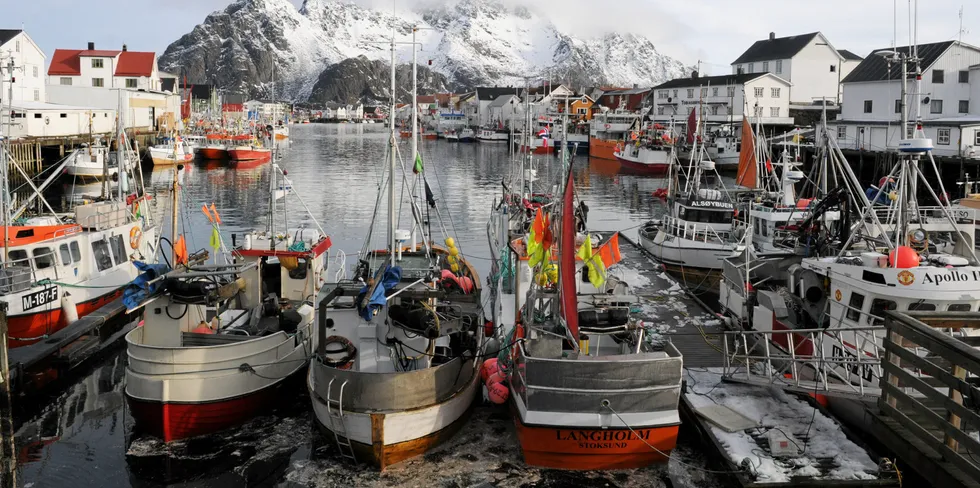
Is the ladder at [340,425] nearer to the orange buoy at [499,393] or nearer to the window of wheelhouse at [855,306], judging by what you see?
the orange buoy at [499,393]

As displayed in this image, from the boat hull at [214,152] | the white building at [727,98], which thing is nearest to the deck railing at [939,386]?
the white building at [727,98]

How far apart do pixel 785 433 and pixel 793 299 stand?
607cm

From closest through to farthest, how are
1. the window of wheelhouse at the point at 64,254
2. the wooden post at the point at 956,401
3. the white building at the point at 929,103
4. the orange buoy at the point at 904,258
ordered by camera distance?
the wooden post at the point at 956,401, the orange buoy at the point at 904,258, the window of wheelhouse at the point at 64,254, the white building at the point at 929,103

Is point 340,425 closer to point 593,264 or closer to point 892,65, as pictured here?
point 593,264

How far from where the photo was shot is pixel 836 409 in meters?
15.4

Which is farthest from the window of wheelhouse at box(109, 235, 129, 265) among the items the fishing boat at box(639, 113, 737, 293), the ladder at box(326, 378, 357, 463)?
the fishing boat at box(639, 113, 737, 293)

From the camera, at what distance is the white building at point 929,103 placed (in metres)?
52.5

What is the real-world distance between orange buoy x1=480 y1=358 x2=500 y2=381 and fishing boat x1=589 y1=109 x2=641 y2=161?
81954 millimetres

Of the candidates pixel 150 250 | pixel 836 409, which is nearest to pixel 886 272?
pixel 836 409

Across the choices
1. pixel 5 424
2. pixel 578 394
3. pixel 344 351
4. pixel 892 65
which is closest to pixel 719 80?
pixel 892 65

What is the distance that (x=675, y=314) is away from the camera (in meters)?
23.4

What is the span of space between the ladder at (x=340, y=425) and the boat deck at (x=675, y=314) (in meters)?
6.41

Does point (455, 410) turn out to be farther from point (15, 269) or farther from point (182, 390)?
point (15, 269)

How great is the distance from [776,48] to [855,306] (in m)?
89.1
